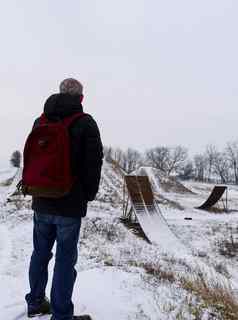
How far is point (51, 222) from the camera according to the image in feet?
10.1

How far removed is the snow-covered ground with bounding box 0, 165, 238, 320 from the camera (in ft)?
12.0

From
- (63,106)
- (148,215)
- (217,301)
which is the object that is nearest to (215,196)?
(148,215)

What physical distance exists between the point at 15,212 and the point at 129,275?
30.9 feet

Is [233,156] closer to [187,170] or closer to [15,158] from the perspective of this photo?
[187,170]

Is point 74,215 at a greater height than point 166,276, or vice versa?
point 74,215

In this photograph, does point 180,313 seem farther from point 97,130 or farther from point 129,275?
point 97,130

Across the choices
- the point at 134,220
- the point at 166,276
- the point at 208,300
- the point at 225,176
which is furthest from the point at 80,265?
the point at 225,176

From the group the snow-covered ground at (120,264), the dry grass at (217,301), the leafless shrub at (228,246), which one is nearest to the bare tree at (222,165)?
the snow-covered ground at (120,264)

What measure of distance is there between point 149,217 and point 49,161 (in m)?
12.4

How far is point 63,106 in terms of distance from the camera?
10.1 ft

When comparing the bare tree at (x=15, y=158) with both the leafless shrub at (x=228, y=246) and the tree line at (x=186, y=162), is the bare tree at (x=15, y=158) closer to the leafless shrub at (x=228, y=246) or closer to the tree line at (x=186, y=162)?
the tree line at (x=186, y=162)

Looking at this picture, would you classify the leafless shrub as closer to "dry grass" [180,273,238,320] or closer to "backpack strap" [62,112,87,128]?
"dry grass" [180,273,238,320]

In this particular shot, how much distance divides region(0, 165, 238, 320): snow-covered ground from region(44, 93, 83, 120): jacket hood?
1.98 meters

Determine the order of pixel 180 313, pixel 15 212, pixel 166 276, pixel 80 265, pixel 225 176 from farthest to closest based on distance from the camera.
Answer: pixel 225 176 → pixel 15 212 → pixel 80 265 → pixel 166 276 → pixel 180 313
